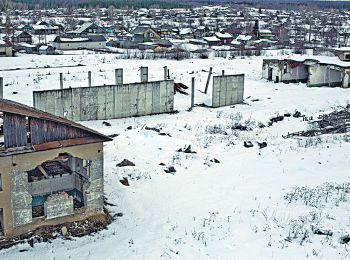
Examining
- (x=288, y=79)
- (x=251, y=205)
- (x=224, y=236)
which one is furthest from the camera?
(x=288, y=79)

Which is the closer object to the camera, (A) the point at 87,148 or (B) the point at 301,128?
(A) the point at 87,148

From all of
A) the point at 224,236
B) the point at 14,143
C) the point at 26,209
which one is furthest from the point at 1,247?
the point at 224,236

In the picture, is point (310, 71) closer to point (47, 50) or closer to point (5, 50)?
point (47, 50)

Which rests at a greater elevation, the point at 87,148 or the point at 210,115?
the point at 87,148

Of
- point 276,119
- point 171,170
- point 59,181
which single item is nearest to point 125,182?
point 171,170

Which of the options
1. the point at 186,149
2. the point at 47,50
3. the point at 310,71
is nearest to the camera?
the point at 186,149

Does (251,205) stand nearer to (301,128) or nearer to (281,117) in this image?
(301,128)
